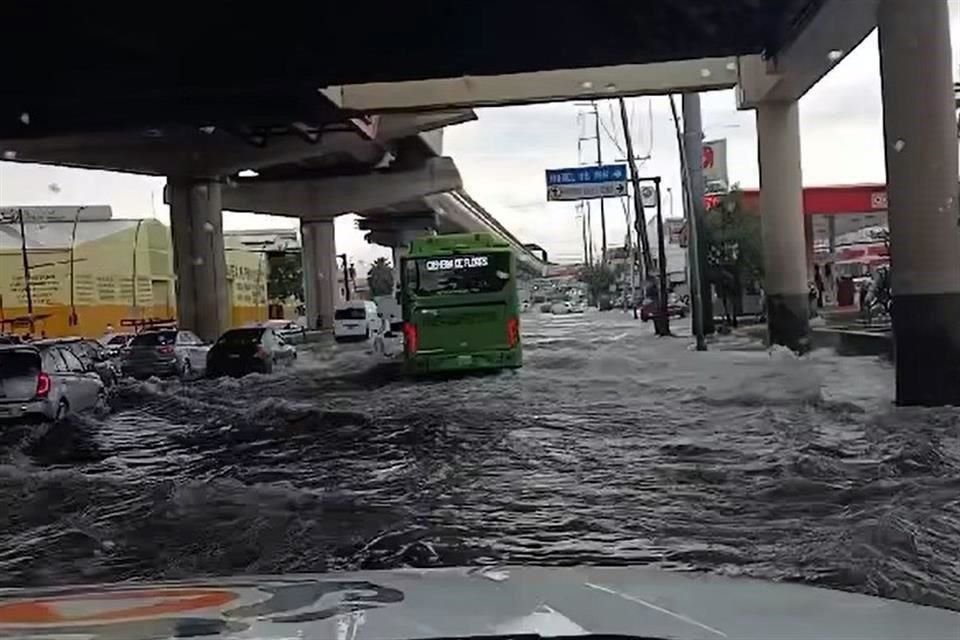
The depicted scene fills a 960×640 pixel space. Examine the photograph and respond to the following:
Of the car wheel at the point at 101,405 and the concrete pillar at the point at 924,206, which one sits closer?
the concrete pillar at the point at 924,206

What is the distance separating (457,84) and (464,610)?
32306 millimetres

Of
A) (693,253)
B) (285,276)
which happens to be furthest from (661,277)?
(285,276)

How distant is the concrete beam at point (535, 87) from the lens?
34.3 metres

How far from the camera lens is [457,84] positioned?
113ft

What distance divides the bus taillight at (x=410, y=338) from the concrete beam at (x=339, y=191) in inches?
1204

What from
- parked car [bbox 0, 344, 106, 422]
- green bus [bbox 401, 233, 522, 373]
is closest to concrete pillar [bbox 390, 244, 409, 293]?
green bus [bbox 401, 233, 522, 373]

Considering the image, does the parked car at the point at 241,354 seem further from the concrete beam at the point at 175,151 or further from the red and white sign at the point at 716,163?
the red and white sign at the point at 716,163

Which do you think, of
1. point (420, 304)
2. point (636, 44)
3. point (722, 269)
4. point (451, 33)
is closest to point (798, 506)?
point (451, 33)

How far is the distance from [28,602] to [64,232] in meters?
72.9

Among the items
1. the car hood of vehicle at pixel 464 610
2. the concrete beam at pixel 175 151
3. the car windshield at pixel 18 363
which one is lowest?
the car windshield at pixel 18 363

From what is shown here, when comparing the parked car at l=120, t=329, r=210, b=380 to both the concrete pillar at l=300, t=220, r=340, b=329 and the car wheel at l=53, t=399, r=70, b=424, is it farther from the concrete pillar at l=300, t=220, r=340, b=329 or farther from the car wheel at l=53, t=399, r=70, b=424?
the concrete pillar at l=300, t=220, r=340, b=329

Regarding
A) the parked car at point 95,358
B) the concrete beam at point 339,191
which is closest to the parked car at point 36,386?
the parked car at point 95,358

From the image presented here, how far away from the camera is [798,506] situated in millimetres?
10750

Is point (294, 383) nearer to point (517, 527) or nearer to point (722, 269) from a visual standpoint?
point (517, 527)
